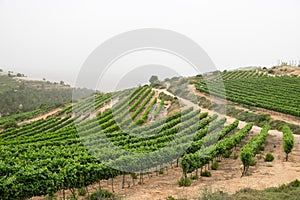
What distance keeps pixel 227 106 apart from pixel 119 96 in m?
22.6

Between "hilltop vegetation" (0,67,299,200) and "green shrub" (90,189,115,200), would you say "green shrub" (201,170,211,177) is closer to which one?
"hilltop vegetation" (0,67,299,200)

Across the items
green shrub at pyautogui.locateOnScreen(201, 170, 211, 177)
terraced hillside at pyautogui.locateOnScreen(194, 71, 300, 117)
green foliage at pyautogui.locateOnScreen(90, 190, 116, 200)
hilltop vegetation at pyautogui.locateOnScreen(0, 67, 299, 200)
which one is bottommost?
green foliage at pyautogui.locateOnScreen(90, 190, 116, 200)

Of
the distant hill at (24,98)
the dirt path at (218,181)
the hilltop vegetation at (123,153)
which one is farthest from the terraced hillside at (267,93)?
the distant hill at (24,98)

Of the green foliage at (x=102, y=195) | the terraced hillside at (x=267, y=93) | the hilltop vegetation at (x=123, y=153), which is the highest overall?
the terraced hillside at (x=267, y=93)

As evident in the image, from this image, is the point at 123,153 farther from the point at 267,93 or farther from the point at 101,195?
the point at 267,93

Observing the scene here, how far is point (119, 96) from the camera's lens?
185 ft

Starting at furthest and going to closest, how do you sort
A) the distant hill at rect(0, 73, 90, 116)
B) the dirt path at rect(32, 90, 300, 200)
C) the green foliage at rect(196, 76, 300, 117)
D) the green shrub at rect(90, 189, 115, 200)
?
the distant hill at rect(0, 73, 90, 116) → the green foliage at rect(196, 76, 300, 117) → the dirt path at rect(32, 90, 300, 200) → the green shrub at rect(90, 189, 115, 200)

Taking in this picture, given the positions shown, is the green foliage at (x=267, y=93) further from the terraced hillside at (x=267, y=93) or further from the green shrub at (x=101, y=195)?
the green shrub at (x=101, y=195)

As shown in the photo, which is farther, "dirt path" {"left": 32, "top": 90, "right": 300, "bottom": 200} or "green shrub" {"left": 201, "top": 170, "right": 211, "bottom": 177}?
"green shrub" {"left": 201, "top": 170, "right": 211, "bottom": 177}

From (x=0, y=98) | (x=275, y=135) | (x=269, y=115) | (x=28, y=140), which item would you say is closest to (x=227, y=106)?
(x=269, y=115)

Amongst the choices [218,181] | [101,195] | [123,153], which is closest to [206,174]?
[218,181]

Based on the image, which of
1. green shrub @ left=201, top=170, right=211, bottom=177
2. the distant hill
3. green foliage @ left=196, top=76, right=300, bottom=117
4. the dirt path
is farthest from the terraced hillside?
the distant hill

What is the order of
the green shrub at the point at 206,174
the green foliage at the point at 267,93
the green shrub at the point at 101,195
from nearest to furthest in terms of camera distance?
the green shrub at the point at 101,195
the green shrub at the point at 206,174
the green foliage at the point at 267,93

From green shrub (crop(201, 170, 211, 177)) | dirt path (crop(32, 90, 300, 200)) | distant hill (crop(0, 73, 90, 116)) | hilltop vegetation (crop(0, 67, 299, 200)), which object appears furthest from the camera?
distant hill (crop(0, 73, 90, 116))
